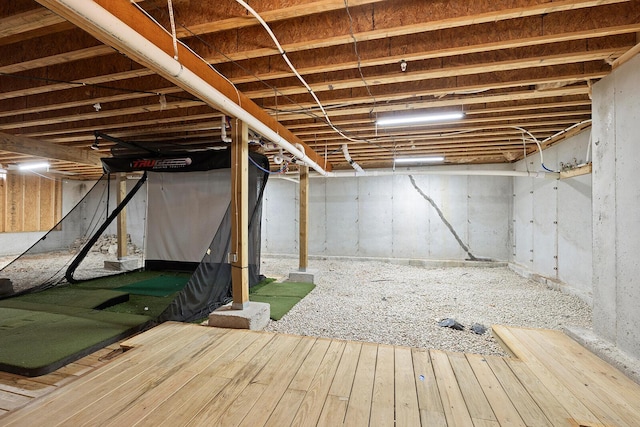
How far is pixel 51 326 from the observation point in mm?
2584

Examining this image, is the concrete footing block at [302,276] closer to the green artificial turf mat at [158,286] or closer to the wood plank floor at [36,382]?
the green artificial turf mat at [158,286]

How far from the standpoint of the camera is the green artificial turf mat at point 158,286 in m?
4.03

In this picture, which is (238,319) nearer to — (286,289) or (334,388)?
(334,388)

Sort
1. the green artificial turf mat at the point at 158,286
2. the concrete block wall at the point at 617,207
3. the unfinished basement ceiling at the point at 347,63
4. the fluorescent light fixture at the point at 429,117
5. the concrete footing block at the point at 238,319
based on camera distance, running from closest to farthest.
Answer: the unfinished basement ceiling at the point at 347,63 < the concrete block wall at the point at 617,207 < the concrete footing block at the point at 238,319 < the fluorescent light fixture at the point at 429,117 < the green artificial turf mat at the point at 158,286

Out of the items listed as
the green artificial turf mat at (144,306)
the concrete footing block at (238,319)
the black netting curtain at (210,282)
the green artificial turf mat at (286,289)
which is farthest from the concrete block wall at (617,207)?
the green artificial turf mat at (144,306)

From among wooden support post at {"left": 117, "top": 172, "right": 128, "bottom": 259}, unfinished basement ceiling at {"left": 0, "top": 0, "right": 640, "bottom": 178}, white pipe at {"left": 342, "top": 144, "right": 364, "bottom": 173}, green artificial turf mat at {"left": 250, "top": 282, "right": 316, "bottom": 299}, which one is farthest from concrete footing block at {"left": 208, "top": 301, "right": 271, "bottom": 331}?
wooden support post at {"left": 117, "top": 172, "right": 128, "bottom": 259}

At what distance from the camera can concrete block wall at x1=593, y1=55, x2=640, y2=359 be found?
1930 millimetres

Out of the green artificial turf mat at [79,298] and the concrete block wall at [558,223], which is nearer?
the green artificial turf mat at [79,298]

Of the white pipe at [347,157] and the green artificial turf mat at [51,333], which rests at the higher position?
the white pipe at [347,157]

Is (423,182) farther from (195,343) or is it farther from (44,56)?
(44,56)

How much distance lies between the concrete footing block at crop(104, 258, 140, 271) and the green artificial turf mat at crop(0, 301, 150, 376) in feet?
7.13

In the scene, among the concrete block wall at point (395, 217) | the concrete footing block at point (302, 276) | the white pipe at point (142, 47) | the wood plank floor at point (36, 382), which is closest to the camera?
→ the white pipe at point (142, 47)

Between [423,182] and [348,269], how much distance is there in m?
2.70

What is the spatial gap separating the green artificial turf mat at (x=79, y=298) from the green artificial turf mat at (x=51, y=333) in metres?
0.18
